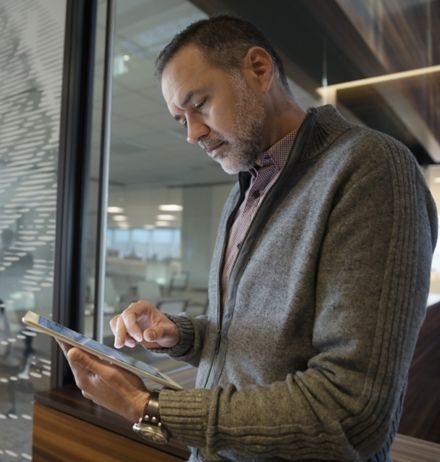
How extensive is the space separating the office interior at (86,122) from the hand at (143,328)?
0.43 metres

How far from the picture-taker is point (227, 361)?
69cm

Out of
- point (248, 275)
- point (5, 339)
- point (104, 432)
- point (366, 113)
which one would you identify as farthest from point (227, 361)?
point (366, 113)

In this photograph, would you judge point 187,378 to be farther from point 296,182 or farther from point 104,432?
point 296,182

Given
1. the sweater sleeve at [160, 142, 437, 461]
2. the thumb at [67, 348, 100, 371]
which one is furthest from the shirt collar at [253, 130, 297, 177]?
the thumb at [67, 348, 100, 371]

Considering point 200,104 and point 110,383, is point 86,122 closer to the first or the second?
point 200,104

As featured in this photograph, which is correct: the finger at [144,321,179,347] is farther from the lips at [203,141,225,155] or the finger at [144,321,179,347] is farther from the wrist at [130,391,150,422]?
the lips at [203,141,225,155]

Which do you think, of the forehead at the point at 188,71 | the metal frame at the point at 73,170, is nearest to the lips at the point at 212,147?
the forehead at the point at 188,71

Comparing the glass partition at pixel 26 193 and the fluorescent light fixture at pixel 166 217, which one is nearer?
the glass partition at pixel 26 193

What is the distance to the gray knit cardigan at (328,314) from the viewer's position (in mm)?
481

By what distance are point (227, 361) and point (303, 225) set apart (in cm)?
28

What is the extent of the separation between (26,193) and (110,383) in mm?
1397

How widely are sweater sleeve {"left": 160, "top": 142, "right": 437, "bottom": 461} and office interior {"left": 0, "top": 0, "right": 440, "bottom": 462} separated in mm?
657

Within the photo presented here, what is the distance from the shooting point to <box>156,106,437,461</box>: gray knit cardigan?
48cm

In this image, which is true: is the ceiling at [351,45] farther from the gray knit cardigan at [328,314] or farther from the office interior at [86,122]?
the gray knit cardigan at [328,314]
